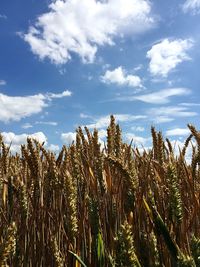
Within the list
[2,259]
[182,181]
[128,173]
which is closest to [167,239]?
[128,173]

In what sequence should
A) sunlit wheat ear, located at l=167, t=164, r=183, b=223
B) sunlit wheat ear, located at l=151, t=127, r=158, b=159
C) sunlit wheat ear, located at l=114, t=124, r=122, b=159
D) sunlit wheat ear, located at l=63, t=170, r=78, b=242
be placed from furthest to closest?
sunlit wheat ear, located at l=151, t=127, r=158, b=159, sunlit wheat ear, located at l=114, t=124, r=122, b=159, sunlit wheat ear, located at l=63, t=170, r=78, b=242, sunlit wheat ear, located at l=167, t=164, r=183, b=223

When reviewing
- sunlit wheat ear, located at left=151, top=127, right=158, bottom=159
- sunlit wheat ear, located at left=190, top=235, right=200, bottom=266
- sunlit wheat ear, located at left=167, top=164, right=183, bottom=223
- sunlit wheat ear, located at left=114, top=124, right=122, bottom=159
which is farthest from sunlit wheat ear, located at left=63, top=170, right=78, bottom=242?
sunlit wheat ear, located at left=151, top=127, right=158, bottom=159

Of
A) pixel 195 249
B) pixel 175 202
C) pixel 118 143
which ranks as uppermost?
pixel 118 143

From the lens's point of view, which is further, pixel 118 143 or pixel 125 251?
pixel 118 143

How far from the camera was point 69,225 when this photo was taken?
1.87m

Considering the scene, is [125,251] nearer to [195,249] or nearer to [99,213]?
[195,249]

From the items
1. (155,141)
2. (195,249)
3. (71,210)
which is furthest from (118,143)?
(195,249)

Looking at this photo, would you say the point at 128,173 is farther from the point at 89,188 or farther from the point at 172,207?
the point at 89,188

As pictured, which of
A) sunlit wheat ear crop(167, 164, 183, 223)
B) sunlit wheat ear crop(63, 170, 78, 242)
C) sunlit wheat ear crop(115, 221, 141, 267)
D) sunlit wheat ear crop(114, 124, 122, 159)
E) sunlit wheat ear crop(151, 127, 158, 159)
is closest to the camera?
sunlit wheat ear crop(115, 221, 141, 267)

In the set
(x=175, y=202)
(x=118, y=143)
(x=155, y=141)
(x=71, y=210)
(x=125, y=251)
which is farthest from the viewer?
(x=155, y=141)

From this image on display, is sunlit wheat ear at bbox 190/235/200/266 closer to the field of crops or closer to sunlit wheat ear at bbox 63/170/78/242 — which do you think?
the field of crops

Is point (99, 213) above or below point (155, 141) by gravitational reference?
below

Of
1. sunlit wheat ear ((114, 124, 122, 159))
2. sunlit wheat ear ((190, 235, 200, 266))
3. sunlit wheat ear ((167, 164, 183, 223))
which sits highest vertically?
sunlit wheat ear ((114, 124, 122, 159))

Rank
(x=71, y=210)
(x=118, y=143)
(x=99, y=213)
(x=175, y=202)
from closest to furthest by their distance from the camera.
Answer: (x=175, y=202) → (x=71, y=210) → (x=99, y=213) → (x=118, y=143)
